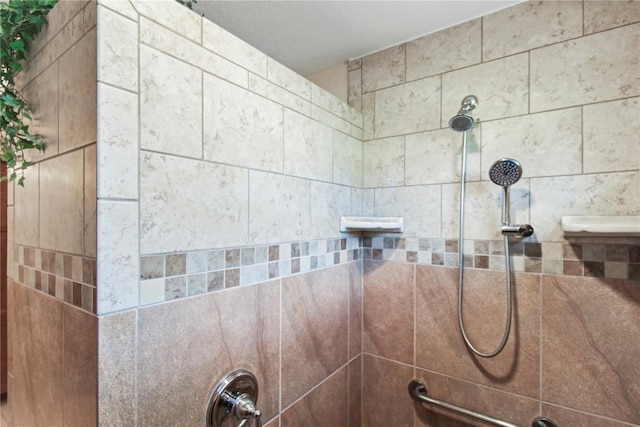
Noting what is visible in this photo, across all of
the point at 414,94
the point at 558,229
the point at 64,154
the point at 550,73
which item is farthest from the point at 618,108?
the point at 64,154

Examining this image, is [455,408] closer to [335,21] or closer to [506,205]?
[506,205]

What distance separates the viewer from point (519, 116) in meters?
1.18

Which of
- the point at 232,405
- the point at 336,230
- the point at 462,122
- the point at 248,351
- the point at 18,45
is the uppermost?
the point at 18,45

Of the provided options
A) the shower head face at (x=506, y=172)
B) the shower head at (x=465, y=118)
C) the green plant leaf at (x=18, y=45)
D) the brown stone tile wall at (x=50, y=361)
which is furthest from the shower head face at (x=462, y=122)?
the green plant leaf at (x=18, y=45)

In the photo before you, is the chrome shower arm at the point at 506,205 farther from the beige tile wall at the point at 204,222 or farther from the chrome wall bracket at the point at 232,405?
the chrome wall bracket at the point at 232,405

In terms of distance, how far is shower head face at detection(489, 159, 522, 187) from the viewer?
107cm

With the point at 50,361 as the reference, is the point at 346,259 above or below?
above

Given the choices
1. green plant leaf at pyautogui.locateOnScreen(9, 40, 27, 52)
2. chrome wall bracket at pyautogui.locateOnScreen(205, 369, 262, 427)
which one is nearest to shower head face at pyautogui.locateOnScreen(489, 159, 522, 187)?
chrome wall bracket at pyautogui.locateOnScreen(205, 369, 262, 427)

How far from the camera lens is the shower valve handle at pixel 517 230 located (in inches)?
42.6

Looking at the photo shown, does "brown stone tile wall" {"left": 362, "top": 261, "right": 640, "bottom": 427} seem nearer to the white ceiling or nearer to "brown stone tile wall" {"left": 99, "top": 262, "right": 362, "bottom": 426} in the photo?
"brown stone tile wall" {"left": 99, "top": 262, "right": 362, "bottom": 426}

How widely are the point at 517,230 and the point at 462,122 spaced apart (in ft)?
1.48

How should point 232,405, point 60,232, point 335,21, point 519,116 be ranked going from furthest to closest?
point 335,21 < point 519,116 < point 232,405 < point 60,232

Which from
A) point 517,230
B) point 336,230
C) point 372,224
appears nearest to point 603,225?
point 517,230

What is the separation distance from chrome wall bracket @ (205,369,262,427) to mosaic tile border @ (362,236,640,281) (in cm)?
87
